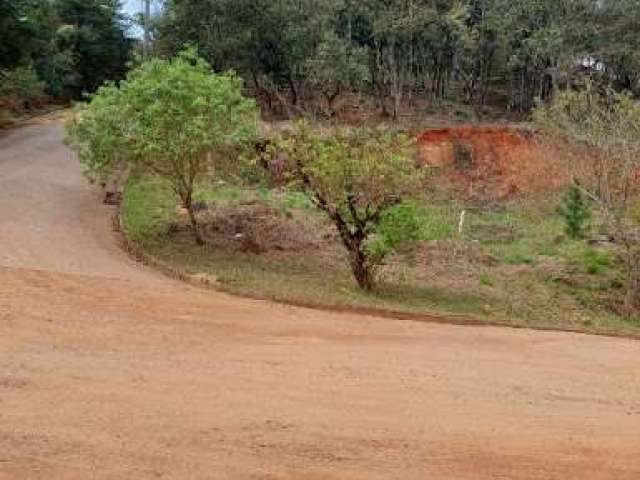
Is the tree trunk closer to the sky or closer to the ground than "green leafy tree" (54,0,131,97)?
closer to the ground

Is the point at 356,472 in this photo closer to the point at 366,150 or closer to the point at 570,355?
the point at 570,355

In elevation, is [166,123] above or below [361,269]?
above

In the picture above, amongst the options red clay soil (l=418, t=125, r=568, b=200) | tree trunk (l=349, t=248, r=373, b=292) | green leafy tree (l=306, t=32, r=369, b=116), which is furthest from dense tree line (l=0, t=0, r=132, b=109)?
tree trunk (l=349, t=248, r=373, b=292)

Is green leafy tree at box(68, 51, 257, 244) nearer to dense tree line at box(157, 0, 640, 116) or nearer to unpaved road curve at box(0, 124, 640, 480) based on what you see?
unpaved road curve at box(0, 124, 640, 480)

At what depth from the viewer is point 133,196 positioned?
2248 cm

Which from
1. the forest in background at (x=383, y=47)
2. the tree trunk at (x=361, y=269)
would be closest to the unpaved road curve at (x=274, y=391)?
the tree trunk at (x=361, y=269)

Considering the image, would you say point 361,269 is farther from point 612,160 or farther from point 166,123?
point 612,160

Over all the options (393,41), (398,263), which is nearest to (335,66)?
(393,41)

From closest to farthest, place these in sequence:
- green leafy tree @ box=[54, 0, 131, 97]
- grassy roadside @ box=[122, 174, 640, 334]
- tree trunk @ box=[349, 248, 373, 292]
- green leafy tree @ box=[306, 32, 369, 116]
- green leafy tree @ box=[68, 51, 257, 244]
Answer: grassy roadside @ box=[122, 174, 640, 334] → tree trunk @ box=[349, 248, 373, 292] → green leafy tree @ box=[68, 51, 257, 244] → green leafy tree @ box=[306, 32, 369, 116] → green leafy tree @ box=[54, 0, 131, 97]

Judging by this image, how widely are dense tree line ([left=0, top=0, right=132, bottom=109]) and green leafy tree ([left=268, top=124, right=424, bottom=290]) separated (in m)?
20.5

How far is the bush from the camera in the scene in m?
37.9

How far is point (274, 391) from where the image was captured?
8.87 meters

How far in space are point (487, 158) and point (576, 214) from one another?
1078cm

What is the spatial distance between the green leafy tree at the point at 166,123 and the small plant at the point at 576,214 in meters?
8.78
